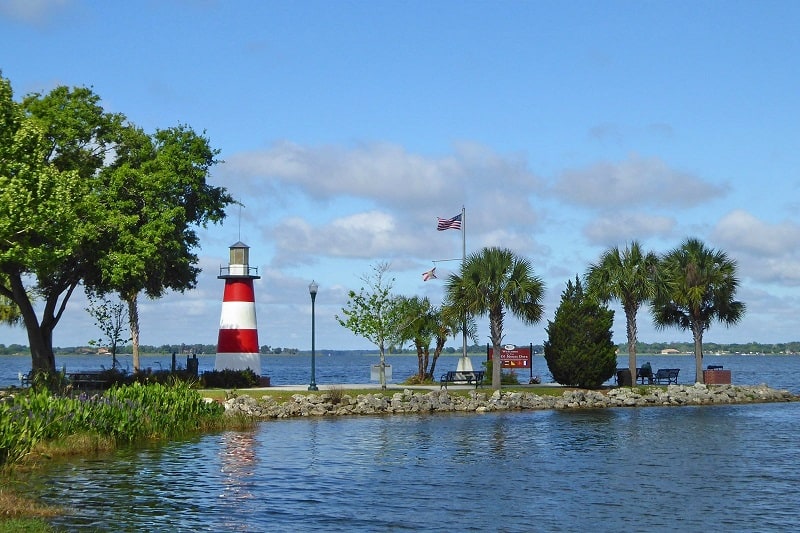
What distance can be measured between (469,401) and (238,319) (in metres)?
15.2

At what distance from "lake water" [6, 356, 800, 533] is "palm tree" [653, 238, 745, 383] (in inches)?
796

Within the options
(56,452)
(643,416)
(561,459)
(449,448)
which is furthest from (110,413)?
(643,416)

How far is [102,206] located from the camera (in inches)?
1647

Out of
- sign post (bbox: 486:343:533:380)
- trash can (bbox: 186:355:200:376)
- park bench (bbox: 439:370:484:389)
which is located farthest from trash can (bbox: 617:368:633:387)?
trash can (bbox: 186:355:200:376)

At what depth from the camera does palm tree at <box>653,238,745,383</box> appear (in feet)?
192

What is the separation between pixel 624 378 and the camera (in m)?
57.1

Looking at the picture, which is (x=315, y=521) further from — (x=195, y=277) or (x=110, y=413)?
(x=195, y=277)

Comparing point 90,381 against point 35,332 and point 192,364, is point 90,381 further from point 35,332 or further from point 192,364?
point 192,364

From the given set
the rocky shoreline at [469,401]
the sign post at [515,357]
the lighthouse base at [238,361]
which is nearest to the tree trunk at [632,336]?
the rocky shoreline at [469,401]

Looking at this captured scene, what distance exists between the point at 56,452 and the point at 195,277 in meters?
23.4

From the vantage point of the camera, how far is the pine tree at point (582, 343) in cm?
5178

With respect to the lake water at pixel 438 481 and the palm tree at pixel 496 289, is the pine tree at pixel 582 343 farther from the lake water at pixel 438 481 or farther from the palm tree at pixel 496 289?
the lake water at pixel 438 481

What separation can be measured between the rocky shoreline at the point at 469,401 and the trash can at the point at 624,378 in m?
2.17

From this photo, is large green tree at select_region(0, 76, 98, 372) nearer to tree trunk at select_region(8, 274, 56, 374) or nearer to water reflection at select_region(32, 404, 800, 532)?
tree trunk at select_region(8, 274, 56, 374)
